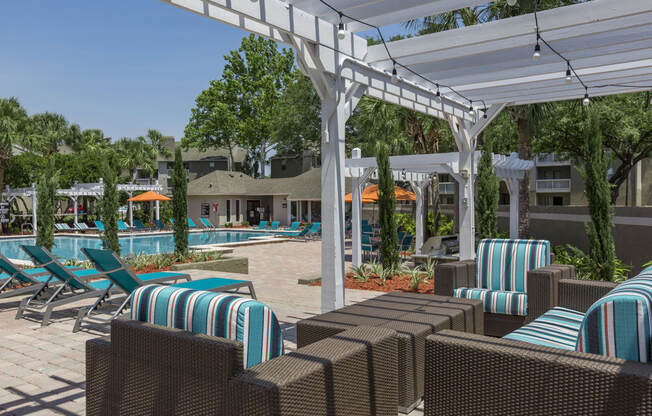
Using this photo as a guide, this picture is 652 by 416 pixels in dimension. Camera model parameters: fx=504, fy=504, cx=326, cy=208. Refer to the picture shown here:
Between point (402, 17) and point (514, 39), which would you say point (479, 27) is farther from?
point (402, 17)

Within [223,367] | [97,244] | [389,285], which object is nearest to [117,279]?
[223,367]

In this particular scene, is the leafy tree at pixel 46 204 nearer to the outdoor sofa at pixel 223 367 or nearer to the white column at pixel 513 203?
the outdoor sofa at pixel 223 367

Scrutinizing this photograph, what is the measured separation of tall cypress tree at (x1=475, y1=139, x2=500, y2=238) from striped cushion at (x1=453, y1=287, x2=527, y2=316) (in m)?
3.47

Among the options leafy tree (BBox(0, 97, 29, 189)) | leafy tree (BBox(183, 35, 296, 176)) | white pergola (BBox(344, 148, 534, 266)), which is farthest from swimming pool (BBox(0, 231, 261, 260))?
leafy tree (BBox(183, 35, 296, 176))

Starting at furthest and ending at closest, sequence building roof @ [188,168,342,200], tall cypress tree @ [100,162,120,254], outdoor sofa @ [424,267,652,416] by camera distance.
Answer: building roof @ [188,168,342,200], tall cypress tree @ [100,162,120,254], outdoor sofa @ [424,267,652,416]

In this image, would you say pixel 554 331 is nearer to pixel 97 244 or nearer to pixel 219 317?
pixel 219 317

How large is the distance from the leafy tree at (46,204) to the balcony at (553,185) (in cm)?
3342

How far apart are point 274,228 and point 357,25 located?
79.0 feet

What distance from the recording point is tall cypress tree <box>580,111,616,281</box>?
6.69 metres

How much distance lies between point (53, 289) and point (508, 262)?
6047 mm

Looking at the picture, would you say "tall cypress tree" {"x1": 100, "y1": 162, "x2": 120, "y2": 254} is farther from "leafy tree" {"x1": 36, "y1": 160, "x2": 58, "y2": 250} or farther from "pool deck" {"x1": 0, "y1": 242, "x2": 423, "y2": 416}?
"pool deck" {"x1": 0, "y1": 242, "x2": 423, "y2": 416}

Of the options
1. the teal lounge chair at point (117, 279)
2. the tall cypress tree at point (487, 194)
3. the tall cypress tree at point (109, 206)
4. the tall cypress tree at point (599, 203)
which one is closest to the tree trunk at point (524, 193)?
the tall cypress tree at point (487, 194)

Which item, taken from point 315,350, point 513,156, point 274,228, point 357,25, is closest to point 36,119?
point 274,228

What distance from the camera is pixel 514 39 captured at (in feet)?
18.9
